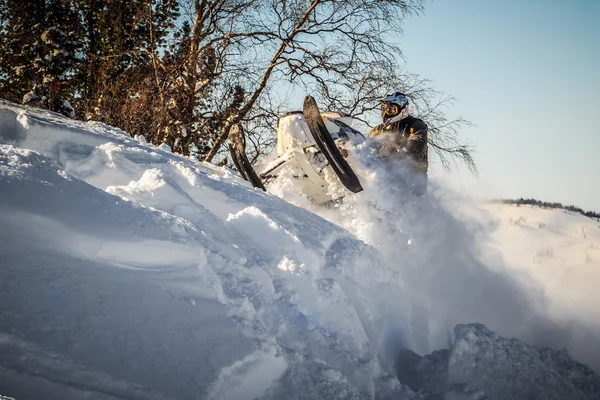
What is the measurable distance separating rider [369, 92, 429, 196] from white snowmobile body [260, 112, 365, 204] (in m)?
0.49

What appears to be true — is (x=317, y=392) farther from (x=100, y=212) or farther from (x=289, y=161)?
(x=289, y=161)

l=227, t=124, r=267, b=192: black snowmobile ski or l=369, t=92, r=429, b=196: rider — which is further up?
l=369, t=92, r=429, b=196: rider

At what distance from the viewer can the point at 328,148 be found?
17.0 ft

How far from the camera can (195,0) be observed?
9477 mm

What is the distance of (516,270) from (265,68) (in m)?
6.71

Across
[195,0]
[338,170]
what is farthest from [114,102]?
[338,170]

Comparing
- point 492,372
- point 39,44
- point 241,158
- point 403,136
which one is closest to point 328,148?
point 403,136

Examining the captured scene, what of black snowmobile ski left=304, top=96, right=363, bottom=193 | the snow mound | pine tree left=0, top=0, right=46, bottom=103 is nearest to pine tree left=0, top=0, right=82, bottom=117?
pine tree left=0, top=0, right=46, bottom=103

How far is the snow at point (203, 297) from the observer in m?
1.49

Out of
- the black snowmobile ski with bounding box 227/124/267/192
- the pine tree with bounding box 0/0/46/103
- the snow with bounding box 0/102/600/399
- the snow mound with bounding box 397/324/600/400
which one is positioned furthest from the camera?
the pine tree with bounding box 0/0/46/103

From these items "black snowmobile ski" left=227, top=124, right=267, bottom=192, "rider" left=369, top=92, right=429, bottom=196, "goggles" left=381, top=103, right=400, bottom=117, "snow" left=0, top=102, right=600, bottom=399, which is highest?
"goggles" left=381, top=103, right=400, bottom=117

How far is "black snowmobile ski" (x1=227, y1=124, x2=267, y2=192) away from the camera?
582 cm

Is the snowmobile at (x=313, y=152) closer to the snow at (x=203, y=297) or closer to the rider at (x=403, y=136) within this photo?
the rider at (x=403, y=136)

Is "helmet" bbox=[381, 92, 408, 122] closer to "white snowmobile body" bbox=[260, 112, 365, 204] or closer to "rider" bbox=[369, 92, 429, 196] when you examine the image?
"rider" bbox=[369, 92, 429, 196]
